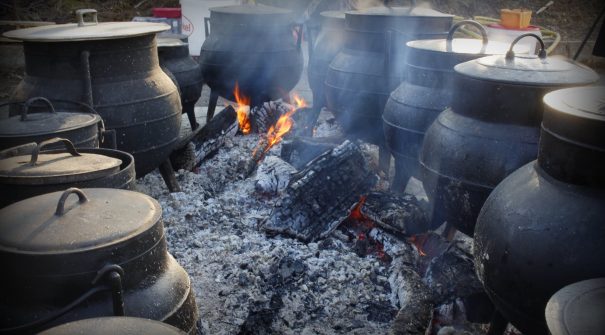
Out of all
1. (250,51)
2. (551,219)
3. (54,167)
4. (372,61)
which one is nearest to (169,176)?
(54,167)

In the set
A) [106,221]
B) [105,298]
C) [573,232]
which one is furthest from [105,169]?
[573,232]

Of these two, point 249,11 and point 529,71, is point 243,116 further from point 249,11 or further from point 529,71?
point 529,71

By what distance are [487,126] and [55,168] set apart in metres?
2.77

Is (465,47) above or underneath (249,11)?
underneath

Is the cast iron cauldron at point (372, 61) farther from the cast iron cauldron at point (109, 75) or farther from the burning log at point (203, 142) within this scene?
the cast iron cauldron at point (109, 75)

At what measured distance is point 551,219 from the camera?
2264mm

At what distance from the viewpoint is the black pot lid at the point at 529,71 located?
3.05 m

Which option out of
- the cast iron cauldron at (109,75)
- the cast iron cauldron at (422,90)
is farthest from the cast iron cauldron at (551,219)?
the cast iron cauldron at (109,75)

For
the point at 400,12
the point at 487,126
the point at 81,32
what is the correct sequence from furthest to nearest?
the point at 400,12 < the point at 81,32 < the point at 487,126

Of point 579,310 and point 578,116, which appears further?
point 578,116

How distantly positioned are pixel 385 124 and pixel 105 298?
124 inches

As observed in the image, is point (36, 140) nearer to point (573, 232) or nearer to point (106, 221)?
point (106, 221)

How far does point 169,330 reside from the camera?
61.4 inches

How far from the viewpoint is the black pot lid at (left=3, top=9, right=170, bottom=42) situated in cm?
370
